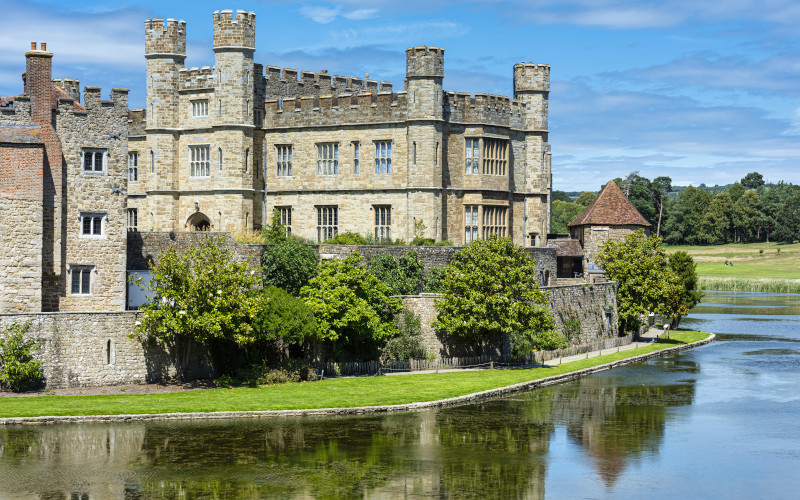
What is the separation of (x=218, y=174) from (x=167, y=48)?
9.10 metres

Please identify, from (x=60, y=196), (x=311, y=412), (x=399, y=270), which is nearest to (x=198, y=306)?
(x=311, y=412)

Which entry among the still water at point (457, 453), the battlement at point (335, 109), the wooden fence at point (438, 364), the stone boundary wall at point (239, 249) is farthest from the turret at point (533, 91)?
the still water at point (457, 453)

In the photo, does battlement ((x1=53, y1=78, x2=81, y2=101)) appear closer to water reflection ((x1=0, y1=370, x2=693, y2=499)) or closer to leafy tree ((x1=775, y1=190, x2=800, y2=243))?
water reflection ((x1=0, y1=370, x2=693, y2=499))

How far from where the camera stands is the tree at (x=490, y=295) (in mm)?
53000

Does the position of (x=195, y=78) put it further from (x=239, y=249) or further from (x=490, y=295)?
(x=490, y=295)

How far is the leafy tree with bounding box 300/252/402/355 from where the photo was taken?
1921 inches

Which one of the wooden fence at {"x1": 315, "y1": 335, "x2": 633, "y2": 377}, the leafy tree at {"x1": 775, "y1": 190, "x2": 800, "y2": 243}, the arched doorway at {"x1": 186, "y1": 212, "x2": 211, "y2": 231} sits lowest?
the wooden fence at {"x1": 315, "y1": 335, "x2": 633, "y2": 377}

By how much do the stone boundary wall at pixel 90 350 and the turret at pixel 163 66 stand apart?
81.9 feet

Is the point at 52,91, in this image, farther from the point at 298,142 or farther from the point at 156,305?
the point at 298,142

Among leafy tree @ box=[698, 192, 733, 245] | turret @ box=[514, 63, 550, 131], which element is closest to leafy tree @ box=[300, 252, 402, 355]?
turret @ box=[514, 63, 550, 131]

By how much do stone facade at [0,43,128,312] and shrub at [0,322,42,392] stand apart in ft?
11.3

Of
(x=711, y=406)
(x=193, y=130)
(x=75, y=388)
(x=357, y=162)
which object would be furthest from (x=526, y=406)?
(x=193, y=130)

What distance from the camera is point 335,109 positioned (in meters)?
64.8

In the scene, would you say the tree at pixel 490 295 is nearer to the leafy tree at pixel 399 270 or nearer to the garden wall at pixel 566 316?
the garden wall at pixel 566 316
